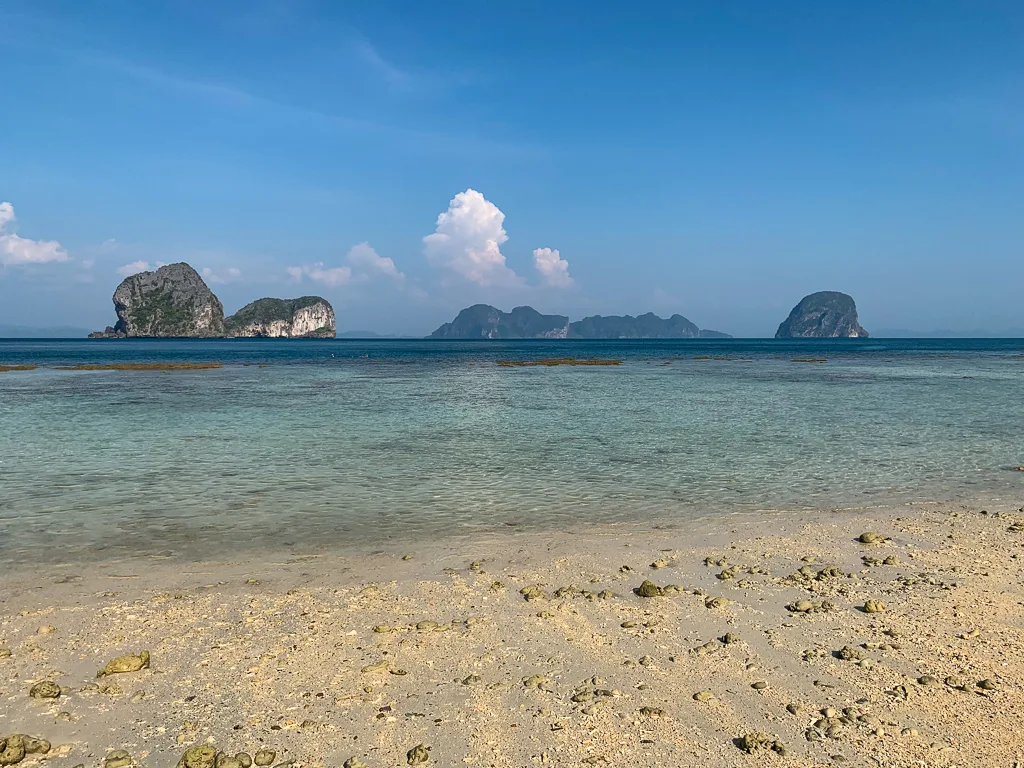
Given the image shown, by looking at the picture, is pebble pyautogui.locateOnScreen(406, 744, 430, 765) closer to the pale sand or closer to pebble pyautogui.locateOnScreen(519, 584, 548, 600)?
the pale sand

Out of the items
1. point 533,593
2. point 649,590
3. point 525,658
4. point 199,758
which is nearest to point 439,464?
point 533,593

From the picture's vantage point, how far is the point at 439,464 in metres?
21.9

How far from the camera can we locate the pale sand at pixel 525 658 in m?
6.44

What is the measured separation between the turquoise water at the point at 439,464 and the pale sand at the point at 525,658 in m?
2.52

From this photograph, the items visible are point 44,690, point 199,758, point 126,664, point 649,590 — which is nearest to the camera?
point 199,758

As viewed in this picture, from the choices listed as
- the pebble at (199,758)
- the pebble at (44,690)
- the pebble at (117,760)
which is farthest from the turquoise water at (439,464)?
the pebble at (199,758)

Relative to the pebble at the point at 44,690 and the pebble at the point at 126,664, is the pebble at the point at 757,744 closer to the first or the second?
the pebble at the point at 126,664

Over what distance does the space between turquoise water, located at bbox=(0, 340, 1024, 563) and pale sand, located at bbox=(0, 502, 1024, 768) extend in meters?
2.52

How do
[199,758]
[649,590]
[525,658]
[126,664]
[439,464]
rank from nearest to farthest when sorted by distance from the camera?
[199,758]
[126,664]
[525,658]
[649,590]
[439,464]

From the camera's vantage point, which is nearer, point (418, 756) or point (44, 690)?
point (418, 756)

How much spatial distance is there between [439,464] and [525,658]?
45.9 feet

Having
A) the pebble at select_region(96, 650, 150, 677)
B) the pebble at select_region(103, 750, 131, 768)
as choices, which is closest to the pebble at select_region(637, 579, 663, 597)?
the pebble at select_region(96, 650, 150, 677)

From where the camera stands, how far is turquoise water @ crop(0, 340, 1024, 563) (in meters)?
14.8

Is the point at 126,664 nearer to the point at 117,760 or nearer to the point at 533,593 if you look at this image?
the point at 117,760
